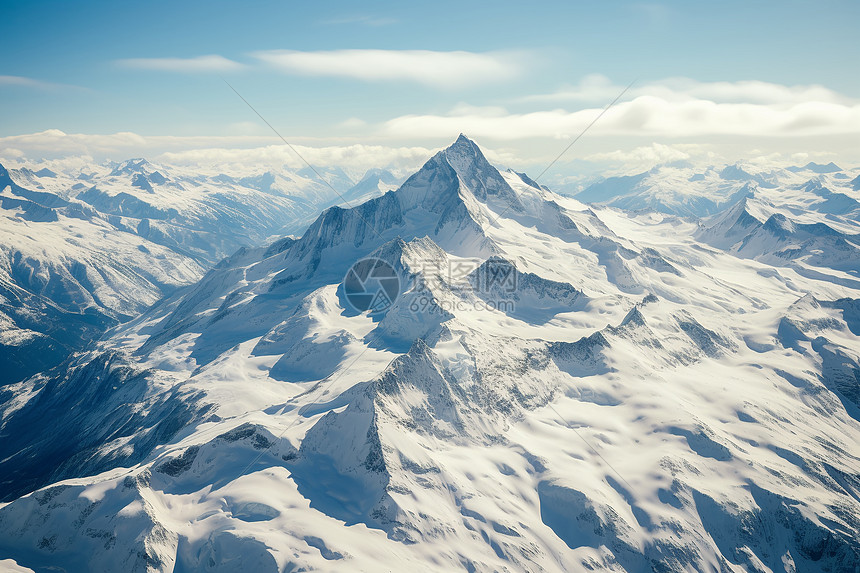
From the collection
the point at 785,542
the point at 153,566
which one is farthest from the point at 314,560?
the point at 785,542

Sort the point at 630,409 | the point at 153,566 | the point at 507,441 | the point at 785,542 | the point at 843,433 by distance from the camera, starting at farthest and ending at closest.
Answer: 1. the point at 843,433
2. the point at 630,409
3. the point at 507,441
4. the point at 785,542
5. the point at 153,566

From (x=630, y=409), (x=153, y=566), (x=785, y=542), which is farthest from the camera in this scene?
(x=630, y=409)

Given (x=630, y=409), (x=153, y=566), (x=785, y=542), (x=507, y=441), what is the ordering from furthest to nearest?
(x=630, y=409) < (x=507, y=441) < (x=785, y=542) < (x=153, y=566)

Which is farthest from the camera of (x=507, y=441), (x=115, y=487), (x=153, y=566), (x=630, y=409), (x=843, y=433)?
(x=843, y=433)

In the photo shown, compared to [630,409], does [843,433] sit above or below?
below

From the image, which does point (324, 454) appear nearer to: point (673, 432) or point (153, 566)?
point (153, 566)

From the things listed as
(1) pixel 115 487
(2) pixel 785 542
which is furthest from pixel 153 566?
(2) pixel 785 542

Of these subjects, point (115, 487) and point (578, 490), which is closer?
point (115, 487)

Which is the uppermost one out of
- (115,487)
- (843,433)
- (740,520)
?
(115,487)

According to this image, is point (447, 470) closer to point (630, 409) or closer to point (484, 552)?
point (484, 552)
